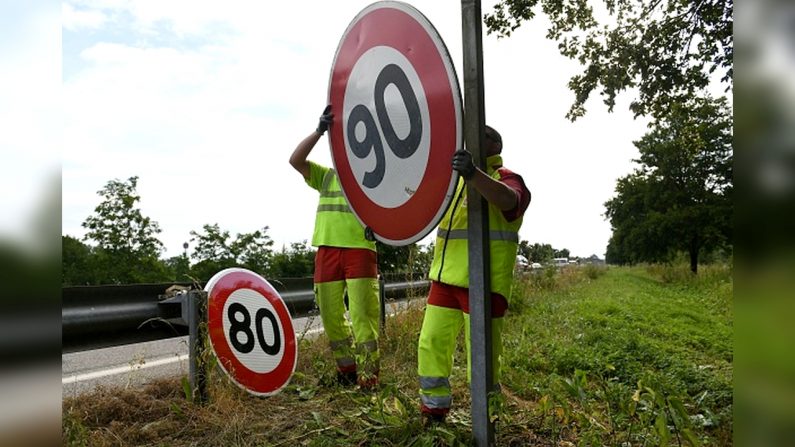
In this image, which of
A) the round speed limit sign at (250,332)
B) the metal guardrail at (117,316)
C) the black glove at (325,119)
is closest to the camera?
the black glove at (325,119)

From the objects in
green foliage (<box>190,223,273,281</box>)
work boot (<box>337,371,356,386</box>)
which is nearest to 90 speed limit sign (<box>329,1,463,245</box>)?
work boot (<box>337,371,356,386</box>)

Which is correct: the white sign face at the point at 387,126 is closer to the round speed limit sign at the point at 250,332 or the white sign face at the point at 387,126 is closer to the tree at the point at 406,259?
the round speed limit sign at the point at 250,332

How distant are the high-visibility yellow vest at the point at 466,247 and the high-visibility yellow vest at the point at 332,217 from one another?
123 cm

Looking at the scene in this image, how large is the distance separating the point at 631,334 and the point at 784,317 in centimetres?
761

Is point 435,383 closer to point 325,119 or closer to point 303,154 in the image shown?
point 325,119

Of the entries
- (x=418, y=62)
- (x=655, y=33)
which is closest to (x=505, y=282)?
(x=418, y=62)

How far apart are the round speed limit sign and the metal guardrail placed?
0.29 meters

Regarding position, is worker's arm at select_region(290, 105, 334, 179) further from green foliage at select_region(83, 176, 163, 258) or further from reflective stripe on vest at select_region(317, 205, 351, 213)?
green foliage at select_region(83, 176, 163, 258)

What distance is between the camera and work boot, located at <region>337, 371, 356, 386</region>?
417 centimetres

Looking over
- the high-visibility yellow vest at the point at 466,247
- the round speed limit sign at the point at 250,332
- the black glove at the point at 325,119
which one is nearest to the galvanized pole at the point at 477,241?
the high-visibility yellow vest at the point at 466,247

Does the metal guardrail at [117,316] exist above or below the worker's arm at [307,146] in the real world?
below

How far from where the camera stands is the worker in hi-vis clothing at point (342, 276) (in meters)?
4.17

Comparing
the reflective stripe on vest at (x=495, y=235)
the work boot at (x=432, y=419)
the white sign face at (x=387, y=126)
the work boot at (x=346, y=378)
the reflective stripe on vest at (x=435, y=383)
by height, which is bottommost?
the work boot at (x=346, y=378)

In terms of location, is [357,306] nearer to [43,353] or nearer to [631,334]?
Answer: [43,353]
